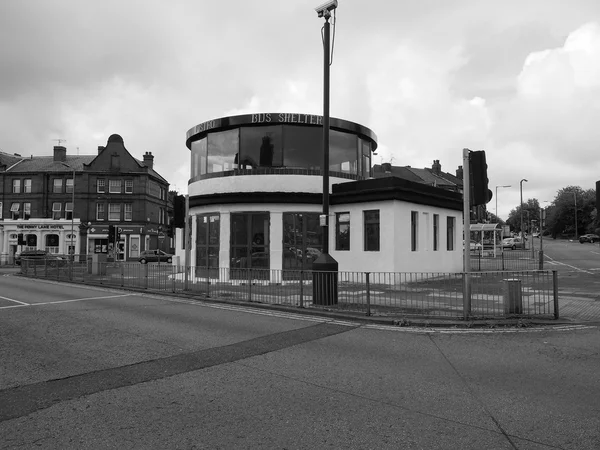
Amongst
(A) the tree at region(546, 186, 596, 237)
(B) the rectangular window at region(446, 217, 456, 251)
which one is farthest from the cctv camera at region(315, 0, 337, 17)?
(A) the tree at region(546, 186, 596, 237)

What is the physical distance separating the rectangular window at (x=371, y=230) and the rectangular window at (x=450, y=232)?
550 cm

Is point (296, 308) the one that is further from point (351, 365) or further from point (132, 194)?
point (132, 194)

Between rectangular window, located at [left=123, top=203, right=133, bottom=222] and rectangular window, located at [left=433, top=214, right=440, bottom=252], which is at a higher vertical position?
rectangular window, located at [left=123, top=203, right=133, bottom=222]

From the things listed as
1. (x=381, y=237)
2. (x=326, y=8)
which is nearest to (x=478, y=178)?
(x=326, y=8)

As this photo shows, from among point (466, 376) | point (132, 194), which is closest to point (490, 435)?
point (466, 376)

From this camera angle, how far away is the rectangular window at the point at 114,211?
5338 cm

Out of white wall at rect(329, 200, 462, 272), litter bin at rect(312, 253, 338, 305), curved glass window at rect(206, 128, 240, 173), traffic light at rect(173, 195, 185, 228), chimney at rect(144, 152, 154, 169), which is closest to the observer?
litter bin at rect(312, 253, 338, 305)

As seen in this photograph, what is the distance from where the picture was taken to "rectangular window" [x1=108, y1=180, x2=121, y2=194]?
53812 mm

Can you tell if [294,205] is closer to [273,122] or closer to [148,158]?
[273,122]

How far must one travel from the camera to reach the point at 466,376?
227 inches

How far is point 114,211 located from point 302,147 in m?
41.2

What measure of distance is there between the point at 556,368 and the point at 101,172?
55.7 meters

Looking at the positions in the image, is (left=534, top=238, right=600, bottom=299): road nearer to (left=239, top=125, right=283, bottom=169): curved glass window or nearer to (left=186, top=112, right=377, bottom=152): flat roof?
(left=186, top=112, right=377, bottom=152): flat roof

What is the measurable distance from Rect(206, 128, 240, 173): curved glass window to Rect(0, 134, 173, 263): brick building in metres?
35.6
